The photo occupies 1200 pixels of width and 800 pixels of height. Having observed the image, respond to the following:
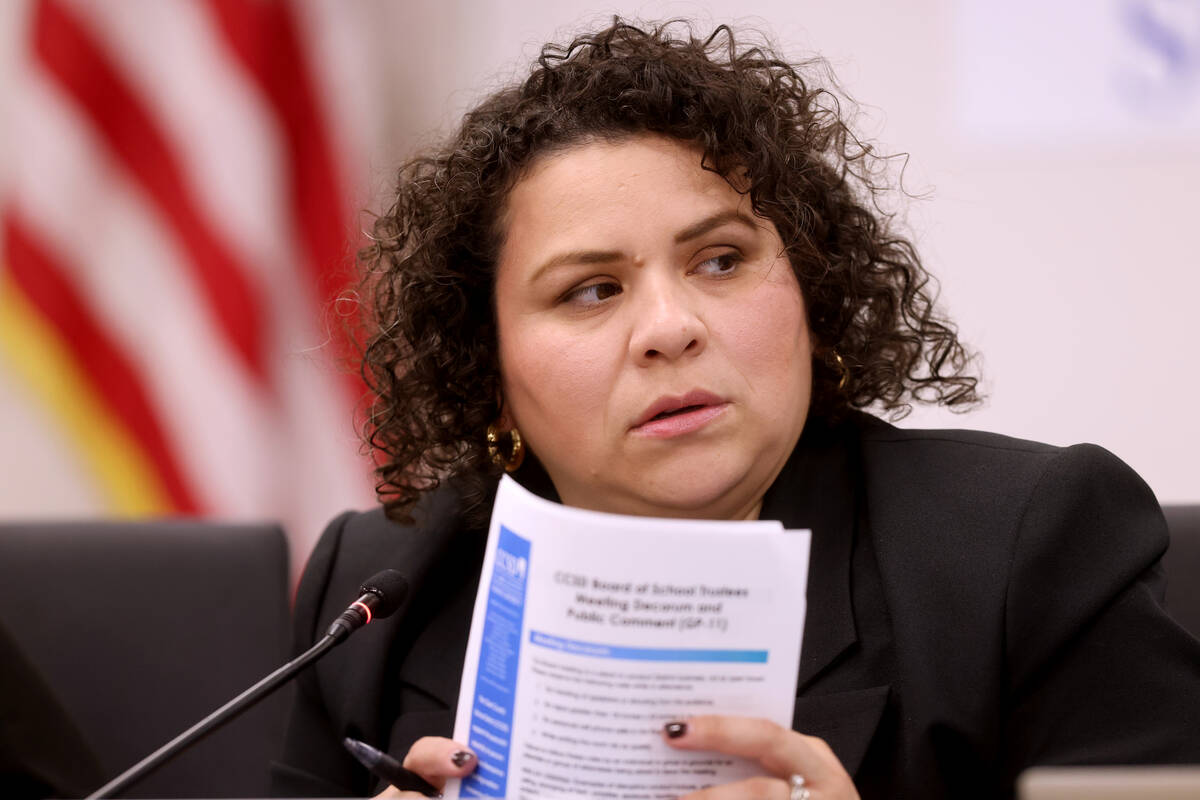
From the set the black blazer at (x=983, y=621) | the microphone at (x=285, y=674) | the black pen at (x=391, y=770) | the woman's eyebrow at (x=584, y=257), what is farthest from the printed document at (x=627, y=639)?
the woman's eyebrow at (x=584, y=257)

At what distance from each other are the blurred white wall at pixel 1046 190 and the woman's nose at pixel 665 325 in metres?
1.34

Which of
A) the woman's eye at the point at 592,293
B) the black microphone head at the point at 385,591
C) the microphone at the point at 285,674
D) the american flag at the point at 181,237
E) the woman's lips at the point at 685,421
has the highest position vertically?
the american flag at the point at 181,237

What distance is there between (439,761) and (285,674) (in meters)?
0.18

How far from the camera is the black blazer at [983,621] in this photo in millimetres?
1151

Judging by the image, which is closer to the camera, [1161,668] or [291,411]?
[1161,668]

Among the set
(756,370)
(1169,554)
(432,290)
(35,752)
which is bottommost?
(35,752)

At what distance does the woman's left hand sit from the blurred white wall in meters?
1.67

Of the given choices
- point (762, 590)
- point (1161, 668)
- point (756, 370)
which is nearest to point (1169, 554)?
point (1161, 668)

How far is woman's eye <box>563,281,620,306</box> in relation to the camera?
52.7 inches

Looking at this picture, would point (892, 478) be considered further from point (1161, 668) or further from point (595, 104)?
point (595, 104)

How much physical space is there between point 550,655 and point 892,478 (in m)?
0.64

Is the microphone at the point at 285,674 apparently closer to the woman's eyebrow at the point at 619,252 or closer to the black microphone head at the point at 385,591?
the black microphone head at the point at 385,591

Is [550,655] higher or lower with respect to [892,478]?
lower

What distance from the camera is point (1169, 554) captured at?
1.45 metres
